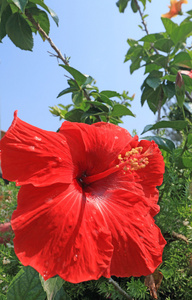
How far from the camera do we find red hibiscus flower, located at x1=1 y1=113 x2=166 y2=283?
354mm

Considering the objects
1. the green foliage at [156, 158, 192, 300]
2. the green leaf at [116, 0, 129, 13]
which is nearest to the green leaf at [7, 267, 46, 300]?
the green foliage at [156, 158, 192, 300]

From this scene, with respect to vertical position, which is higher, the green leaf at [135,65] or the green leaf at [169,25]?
the green leaf at [169,25]

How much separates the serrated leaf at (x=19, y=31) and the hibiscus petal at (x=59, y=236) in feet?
2.02

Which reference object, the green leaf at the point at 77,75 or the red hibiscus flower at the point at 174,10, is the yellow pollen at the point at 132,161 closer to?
the green leaf at the point at 77,75

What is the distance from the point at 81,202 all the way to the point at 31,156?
11 cm

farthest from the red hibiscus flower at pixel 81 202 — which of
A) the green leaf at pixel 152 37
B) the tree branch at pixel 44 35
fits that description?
the green leaf at pixel 152 37

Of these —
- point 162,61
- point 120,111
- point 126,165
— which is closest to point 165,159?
point 120,111

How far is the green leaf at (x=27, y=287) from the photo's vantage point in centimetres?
Answer: 45

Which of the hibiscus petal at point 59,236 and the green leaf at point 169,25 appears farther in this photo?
the green leaf at point 169,25

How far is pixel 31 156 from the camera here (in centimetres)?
40

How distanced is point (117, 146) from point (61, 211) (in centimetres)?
18

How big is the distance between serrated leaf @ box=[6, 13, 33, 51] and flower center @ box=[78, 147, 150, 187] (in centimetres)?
56

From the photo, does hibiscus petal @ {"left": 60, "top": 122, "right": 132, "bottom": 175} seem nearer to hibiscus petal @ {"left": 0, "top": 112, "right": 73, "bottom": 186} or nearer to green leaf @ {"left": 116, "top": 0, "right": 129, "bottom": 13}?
hibiscus petal @ {"left": 0, "top": 112, "right": 73, "bottom": 186}

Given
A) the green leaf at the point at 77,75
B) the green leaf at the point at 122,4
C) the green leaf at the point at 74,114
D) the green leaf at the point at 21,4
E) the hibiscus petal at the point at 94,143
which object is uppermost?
the green leaf at the point at 122,4
